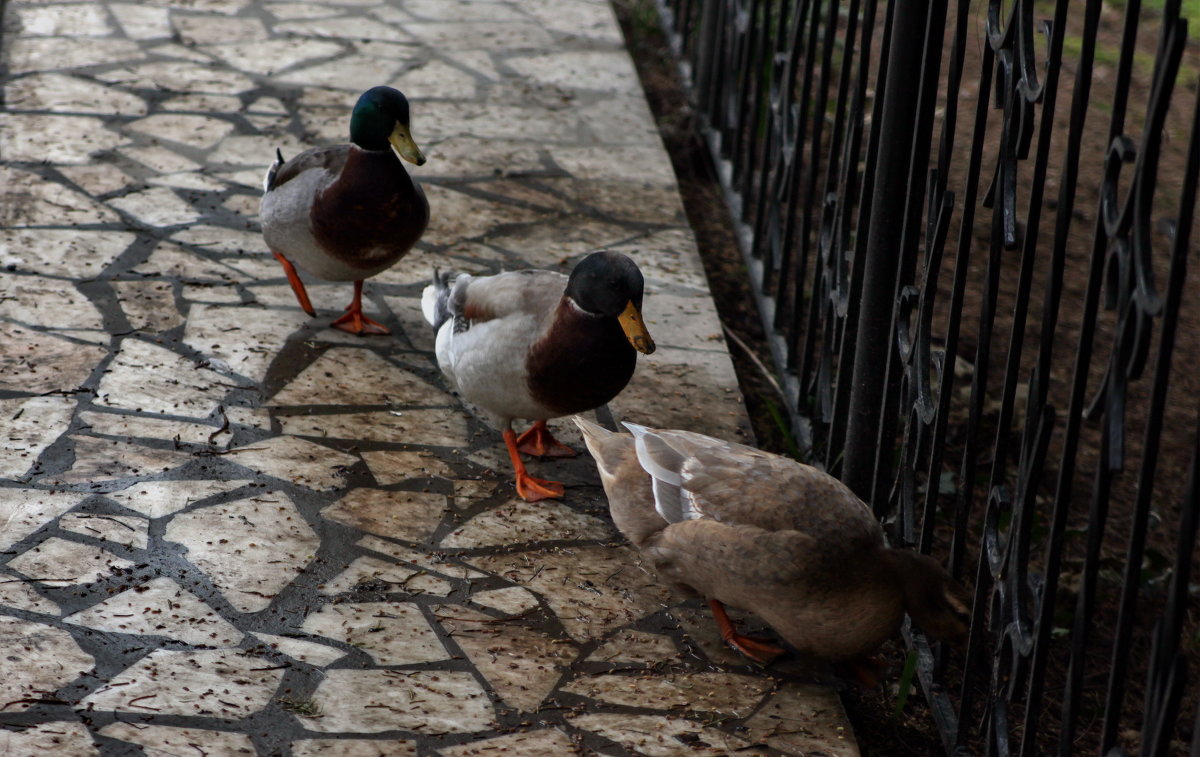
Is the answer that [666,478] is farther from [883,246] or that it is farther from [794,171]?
[794,171]

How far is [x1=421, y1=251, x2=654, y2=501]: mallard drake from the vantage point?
333 cm

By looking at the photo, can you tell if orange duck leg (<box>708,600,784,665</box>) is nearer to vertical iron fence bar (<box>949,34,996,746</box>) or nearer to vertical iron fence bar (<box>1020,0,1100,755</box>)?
vertical iron fence bar (<box>949,34,996,746</box>)

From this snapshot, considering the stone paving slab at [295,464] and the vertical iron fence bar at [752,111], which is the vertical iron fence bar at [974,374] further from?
the vertical iron fence bar at [752,111]

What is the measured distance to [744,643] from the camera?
3.07 metres

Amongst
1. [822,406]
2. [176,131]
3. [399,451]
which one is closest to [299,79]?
[176,131]

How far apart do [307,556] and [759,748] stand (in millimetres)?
1299

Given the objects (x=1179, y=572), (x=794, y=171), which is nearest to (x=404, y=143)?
(x=794, y=171)

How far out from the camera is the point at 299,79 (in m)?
6.39

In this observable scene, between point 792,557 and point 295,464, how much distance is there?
1617 millimetres

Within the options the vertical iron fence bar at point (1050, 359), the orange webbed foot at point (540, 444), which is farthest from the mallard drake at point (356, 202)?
the vertical iron fence bar at point (1050, 359)

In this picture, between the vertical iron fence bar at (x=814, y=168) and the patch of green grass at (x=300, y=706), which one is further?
the vertical iron fence bar at (x=814, y=168)

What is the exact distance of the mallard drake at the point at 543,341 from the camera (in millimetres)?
3326

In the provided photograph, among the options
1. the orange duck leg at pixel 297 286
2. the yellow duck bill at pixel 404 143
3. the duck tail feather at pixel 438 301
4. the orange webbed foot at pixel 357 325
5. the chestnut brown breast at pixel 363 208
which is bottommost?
the orange webbed foot at pixel 357 325

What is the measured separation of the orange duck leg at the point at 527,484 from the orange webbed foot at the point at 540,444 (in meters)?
0.17
